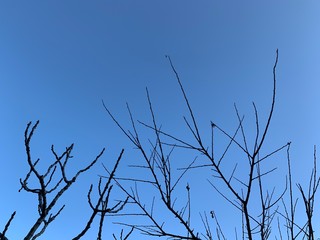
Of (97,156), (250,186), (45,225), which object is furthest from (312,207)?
(45,225)

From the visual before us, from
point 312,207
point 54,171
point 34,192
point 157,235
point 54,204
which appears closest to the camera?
point 312,207

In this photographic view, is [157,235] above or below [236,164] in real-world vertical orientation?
below

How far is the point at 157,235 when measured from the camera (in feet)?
7.75

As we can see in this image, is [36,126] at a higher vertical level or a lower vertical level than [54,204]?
higher

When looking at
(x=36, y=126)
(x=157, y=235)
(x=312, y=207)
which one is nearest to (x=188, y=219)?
(x=157, y=235)

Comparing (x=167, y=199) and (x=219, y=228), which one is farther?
(x=219, y=228)

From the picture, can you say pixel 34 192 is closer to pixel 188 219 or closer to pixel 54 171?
pixel 54 171

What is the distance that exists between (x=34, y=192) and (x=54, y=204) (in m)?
0.34

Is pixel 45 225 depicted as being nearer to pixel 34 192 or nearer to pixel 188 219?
pixel 34 192

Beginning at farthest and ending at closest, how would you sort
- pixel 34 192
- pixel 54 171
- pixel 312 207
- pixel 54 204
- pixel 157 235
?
1. pixel 54 171
2. pixel 34 192
3. pixel 54 204
4. pixel 157 235
5. pixel 312 207

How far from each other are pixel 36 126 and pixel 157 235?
5.23 ft

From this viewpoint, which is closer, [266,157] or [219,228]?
[266,157]

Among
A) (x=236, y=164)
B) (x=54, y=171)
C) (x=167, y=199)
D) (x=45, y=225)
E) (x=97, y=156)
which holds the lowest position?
(x=45, y=225)

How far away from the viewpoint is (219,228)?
3.14 m
